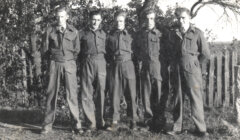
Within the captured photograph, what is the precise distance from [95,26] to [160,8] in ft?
12.3

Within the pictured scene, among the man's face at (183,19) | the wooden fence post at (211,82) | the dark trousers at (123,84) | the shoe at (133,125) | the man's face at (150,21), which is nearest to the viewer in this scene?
the man's face at (183,19)

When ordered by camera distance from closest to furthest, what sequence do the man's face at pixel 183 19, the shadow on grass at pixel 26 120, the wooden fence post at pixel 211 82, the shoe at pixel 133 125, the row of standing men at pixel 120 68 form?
the man's face at pixel 183 19 → the row of standing men at pixel 120 68 → the shoe at pixel 133 125 → the shadow on grass at pixel 26 120 → the wooden fence post at pixel 211 82

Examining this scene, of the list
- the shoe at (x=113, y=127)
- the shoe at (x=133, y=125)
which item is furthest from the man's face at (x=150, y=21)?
the shoe at (x=113, y=127)

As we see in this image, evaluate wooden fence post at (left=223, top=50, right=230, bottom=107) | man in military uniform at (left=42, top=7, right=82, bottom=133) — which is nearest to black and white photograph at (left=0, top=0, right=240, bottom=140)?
man in military uniform at (left=42, top=7, right=82, bottom=133)

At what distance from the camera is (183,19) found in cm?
704

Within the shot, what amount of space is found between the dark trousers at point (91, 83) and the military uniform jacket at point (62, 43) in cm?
34

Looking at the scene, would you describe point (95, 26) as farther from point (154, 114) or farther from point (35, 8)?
point (35, 8)

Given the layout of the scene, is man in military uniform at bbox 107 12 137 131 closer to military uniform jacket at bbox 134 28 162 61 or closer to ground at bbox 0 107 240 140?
military uniform jacket at bbox 134 28 162 61

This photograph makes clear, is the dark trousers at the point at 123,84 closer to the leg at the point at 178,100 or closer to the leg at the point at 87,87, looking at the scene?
the leg at the point at 87,87

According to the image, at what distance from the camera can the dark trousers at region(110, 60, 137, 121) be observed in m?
7.39

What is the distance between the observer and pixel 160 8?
10688 mm

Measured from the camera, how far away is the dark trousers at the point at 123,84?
7395 mm

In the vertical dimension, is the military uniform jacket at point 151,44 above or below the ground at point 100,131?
above

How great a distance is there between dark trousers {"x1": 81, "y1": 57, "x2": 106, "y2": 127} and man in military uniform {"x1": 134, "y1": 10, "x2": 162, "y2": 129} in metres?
0.77
